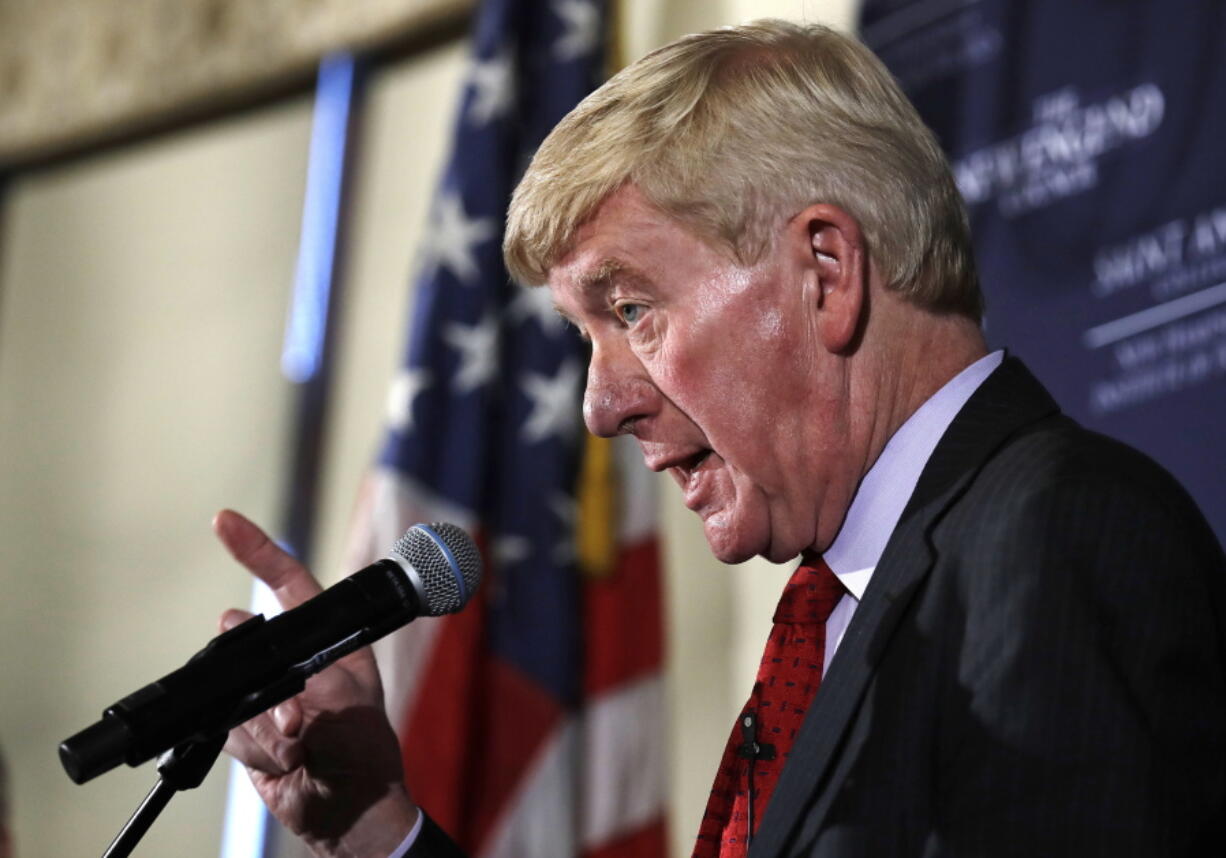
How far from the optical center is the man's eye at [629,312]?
138cm

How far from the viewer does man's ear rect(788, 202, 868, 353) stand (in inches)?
51.3

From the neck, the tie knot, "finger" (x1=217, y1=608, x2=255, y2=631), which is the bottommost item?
the tie knot

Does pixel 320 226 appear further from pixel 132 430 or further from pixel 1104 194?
pixel 1104 194

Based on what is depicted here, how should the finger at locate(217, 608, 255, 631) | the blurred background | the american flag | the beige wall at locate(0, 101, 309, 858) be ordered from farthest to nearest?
the beige wall at locate(0, 101, 309, 858) < the american flag < the blurred background < the finger at locate(217, 608, 255, 631)

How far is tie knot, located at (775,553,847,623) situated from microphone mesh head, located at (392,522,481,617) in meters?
0.30

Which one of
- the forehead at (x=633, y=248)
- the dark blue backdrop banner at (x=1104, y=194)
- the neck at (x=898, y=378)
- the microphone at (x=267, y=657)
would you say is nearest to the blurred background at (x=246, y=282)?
the dark blue backdrop banner at (x=1104, y=194)

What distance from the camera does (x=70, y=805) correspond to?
4391mm

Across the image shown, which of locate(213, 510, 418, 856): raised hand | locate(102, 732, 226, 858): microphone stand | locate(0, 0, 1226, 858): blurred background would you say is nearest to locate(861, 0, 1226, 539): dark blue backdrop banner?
locate(0, 0, 1226, 858): blurred background

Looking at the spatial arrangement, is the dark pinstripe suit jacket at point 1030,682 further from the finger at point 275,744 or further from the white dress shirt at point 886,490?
the finger at point 275,744

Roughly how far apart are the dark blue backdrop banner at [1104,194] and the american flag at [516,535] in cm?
98

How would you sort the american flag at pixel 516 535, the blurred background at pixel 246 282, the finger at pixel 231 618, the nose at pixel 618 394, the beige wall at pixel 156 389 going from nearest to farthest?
the nose at pixel 618 394 → the finger at pixel 231 618 → the blurred background at pixel 246 282 → the american flag at pixel 516 535 → the beige wall at pixel 156 389

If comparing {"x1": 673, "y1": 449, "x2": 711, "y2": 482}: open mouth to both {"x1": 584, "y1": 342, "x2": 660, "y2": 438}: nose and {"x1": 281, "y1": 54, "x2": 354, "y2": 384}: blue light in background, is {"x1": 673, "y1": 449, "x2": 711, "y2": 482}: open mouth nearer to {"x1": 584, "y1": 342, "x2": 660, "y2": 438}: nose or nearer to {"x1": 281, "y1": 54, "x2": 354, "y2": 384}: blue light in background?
{"x1": 584, "y1": 342, "x2": 660, "y2": 438}: nose

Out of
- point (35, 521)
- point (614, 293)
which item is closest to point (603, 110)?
point (614, 293)

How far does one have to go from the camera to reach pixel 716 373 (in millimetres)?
1335
